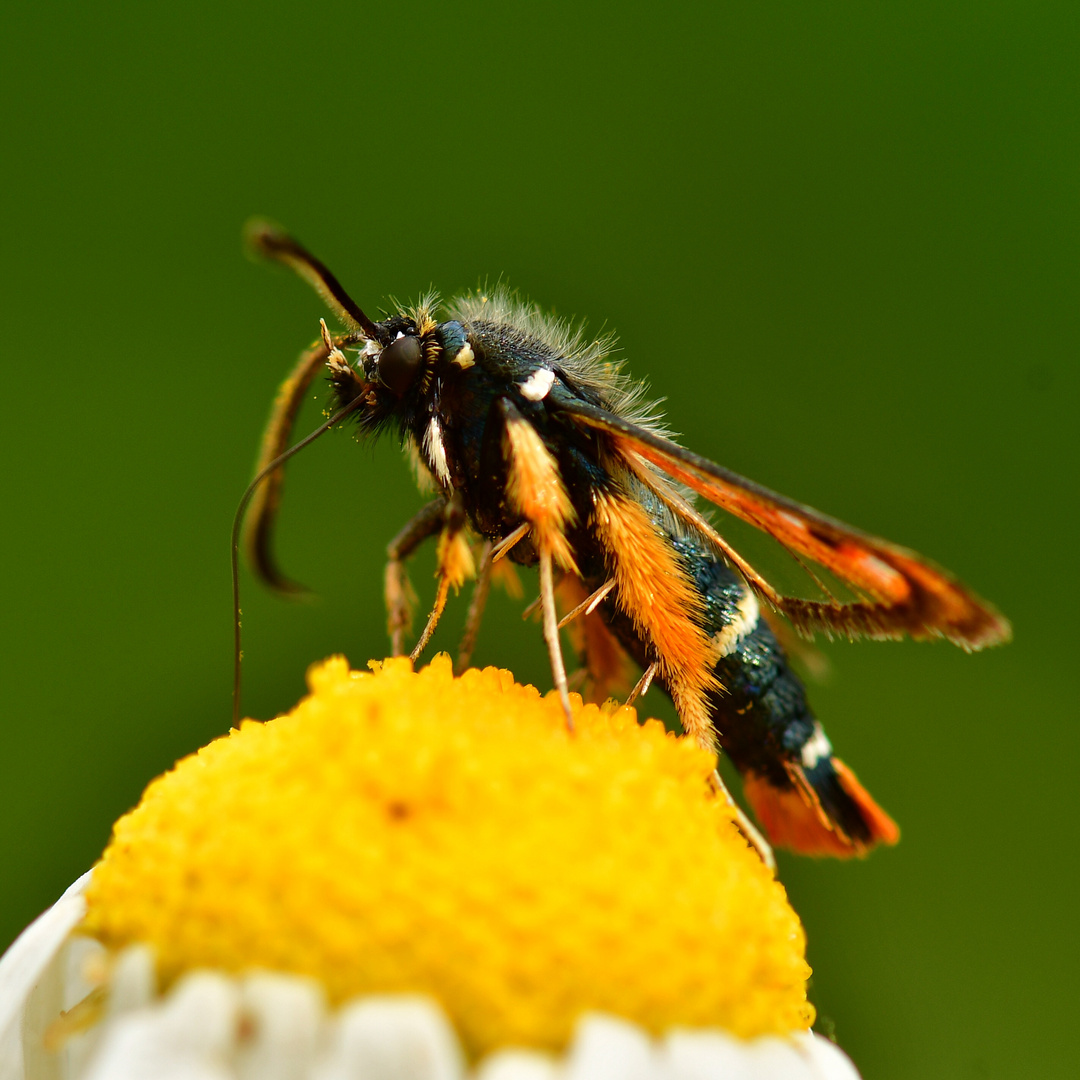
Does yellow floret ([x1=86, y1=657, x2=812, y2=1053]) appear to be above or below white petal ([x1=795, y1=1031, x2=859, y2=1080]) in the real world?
above

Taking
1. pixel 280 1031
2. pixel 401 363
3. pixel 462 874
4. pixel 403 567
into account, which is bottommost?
pixel 280 1031

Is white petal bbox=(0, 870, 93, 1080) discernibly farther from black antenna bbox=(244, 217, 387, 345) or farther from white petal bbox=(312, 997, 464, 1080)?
black antenna bbox=(244, 217, 387, 345)

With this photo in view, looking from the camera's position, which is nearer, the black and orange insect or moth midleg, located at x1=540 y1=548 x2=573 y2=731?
moth midleg, located at x1=540 y1=548 x2=573 y2=731

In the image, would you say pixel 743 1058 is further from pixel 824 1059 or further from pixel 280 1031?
pixel 280 1031

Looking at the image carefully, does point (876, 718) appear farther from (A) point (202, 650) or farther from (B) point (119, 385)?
(B) point (119, 385)

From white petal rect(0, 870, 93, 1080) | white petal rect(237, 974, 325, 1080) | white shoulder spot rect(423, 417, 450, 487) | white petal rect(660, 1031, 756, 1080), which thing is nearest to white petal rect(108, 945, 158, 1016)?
white petal rect(237, 974, 325, 1080)

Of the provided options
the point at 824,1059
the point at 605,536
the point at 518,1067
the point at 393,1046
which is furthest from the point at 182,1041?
the point at 605,536
